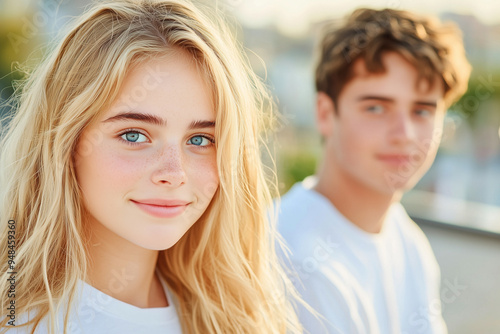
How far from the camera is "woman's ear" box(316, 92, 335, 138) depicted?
198 centimetres

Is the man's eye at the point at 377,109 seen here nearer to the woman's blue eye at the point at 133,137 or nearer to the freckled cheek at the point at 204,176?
the freckled cheek at the point at 204,176

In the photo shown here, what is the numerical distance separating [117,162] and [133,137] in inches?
2.5

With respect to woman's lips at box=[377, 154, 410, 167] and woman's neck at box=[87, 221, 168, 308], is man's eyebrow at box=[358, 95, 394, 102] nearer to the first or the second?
woman's lips at box=[377, 154, 410, 167]

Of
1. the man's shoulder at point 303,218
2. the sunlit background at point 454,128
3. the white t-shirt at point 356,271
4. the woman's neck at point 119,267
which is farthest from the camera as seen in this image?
the sunlit background at point 454,128

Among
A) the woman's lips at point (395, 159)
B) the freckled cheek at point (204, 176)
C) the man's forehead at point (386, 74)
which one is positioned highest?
the man's forehead at point (386, 74)

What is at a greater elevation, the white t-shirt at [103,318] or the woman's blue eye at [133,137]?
the woman's blue eye at [133,137]

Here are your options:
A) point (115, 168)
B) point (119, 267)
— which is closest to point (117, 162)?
point (115, 168)

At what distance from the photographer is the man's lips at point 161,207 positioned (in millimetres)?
1147

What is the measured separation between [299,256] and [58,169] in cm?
80

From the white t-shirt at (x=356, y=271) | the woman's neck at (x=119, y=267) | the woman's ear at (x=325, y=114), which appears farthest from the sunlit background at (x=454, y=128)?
the woman's neck at (x=119, y=267)

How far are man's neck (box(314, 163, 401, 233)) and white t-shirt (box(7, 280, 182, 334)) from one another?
83 cm

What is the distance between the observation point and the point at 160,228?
3.83ft

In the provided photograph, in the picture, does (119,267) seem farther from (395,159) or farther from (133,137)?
(395,159)

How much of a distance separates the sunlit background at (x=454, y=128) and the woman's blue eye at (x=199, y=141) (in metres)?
2.78
